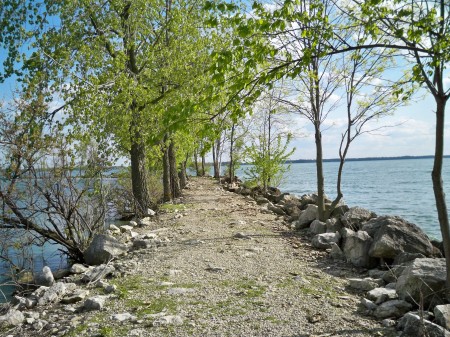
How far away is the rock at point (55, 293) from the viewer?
5902mm

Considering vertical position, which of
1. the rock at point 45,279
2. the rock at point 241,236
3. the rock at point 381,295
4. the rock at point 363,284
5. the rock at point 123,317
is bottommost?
the rock at point 45,279

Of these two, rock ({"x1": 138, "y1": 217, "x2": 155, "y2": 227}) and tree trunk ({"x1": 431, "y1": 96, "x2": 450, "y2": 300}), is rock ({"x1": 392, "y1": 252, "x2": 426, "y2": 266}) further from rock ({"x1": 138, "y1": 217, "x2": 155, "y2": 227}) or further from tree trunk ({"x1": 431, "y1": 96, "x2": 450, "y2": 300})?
rock ({"x1": 138, "y1": 217, "x2": 155, "y2": 227})

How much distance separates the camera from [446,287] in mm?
5242

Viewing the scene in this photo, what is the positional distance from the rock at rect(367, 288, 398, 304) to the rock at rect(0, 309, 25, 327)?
4.88 m

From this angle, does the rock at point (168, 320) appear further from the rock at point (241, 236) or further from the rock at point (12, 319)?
the rock at point (241, 236)

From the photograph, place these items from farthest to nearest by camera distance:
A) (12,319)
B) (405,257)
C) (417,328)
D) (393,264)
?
(393,264) → (405,257) → (12,319) → (417,328)

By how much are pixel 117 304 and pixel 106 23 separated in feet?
33.2

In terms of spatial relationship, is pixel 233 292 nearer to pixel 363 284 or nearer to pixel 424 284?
pixel 363 284

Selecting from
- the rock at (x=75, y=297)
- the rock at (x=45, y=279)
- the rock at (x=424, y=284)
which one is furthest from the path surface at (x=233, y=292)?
the rock at (x=45, y=279)

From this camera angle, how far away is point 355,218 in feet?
35.2

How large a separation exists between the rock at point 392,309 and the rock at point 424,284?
177 mm

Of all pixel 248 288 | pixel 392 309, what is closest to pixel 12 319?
pixel 248 288

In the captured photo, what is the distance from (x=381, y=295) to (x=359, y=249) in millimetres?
2490

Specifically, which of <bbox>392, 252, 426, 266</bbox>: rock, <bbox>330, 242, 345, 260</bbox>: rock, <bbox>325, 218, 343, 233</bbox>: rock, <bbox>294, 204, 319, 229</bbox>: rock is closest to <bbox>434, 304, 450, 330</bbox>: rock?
<bbox>392, 252, 426, 266</bbox>: rock
